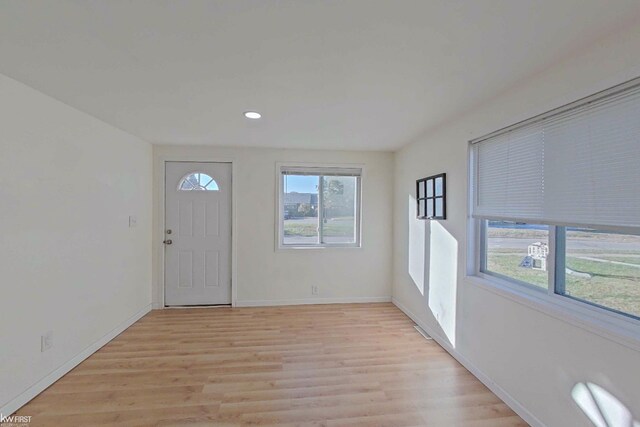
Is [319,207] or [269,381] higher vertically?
[319,207]

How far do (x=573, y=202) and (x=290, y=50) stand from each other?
Answer: 5.96 feet

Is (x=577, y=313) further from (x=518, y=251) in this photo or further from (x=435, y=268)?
(x=435, y=268)

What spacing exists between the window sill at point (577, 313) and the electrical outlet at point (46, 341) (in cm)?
343

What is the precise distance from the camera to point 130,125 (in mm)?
3059

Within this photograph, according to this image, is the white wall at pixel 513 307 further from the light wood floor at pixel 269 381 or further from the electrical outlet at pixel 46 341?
the electrical outlet at pixel 46 341

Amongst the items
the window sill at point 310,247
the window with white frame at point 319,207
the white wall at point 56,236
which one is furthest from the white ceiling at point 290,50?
the window sill at point 310,247

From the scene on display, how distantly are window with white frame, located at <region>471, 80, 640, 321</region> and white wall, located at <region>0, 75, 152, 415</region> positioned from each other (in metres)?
3.45

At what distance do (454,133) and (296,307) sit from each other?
9.64 ft

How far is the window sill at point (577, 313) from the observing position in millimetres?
1404

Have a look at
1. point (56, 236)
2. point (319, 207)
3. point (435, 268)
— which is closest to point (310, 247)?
point (319, 207)

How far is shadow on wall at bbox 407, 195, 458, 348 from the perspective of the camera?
2.81 metres

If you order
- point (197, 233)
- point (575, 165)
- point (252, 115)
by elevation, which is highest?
point (252, 115)

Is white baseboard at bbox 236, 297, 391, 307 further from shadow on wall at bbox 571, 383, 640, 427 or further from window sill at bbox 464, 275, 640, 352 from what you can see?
shadow on wall at bbox 571, 383, 640, 427

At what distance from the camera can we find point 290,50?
5.32 ft
